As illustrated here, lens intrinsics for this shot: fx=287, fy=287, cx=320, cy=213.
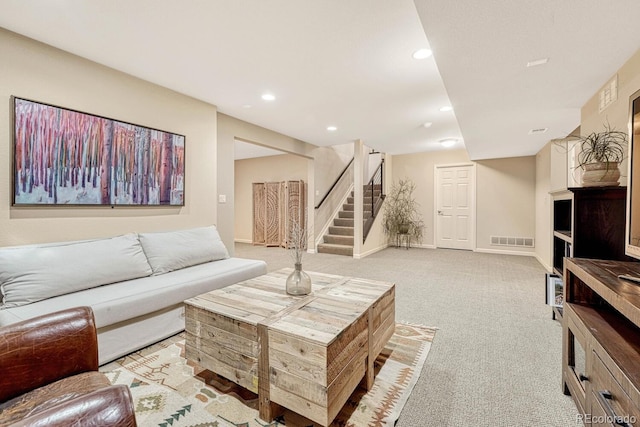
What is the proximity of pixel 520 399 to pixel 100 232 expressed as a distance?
3393 mm

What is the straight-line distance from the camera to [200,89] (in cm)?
315

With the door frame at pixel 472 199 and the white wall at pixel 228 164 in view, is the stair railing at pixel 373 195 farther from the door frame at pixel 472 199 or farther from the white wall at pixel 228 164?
the white wall at pixel 228 164

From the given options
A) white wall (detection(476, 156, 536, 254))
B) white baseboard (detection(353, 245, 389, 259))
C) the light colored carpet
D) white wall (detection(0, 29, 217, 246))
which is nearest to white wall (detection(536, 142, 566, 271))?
white wall (detection(476, 156, 536, 254))

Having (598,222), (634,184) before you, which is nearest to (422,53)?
(634,184)

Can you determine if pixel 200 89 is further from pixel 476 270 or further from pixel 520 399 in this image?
pixel 476 270

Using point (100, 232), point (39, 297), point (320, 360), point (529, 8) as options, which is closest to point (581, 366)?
point (320, 360)

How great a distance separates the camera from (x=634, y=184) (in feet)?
4.80

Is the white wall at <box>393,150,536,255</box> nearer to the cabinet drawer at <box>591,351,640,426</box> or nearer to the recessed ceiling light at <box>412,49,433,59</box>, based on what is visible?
the recessed ceiling light at <box>412,49,433,59</box>

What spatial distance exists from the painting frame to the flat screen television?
1.37 metres

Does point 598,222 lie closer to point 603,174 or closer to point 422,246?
point 603,174

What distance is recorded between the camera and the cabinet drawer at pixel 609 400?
0.92 metres

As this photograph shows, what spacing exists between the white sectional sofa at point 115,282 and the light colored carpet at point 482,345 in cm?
183

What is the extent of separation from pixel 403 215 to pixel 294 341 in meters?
6.21

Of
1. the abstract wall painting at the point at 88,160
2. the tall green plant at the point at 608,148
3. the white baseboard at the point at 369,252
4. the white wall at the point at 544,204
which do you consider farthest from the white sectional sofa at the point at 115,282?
the white wall at the point at 544,204
